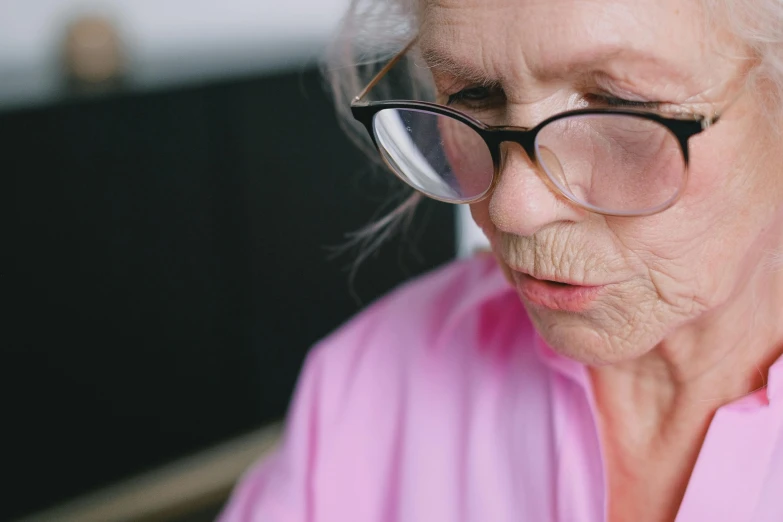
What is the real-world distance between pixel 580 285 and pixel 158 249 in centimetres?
201

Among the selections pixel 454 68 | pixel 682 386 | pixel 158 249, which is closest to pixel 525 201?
pixel 454 68

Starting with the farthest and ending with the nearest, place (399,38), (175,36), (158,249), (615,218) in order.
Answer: (175,36), (158,249), (399,38), (615,218)

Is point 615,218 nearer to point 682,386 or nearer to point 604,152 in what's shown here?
point 604,152

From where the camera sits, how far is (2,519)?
2.66m

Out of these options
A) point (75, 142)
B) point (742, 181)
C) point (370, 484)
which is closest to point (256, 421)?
point (75, 142)

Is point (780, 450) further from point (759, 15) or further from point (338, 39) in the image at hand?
point (338, 39)

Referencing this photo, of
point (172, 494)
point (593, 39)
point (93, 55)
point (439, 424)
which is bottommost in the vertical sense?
point (172, 494)

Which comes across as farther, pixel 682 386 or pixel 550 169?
pixel 682 386

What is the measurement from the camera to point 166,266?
283 centimetres

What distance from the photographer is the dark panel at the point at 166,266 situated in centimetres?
262

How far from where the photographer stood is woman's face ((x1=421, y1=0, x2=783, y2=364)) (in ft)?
2.80

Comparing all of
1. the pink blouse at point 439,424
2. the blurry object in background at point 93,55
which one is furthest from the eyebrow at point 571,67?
the blurry object in background at point 93,55

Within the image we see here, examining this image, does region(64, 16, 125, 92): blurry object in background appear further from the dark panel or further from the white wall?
the dark panel

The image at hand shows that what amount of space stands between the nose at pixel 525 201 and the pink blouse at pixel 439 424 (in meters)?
0.29
